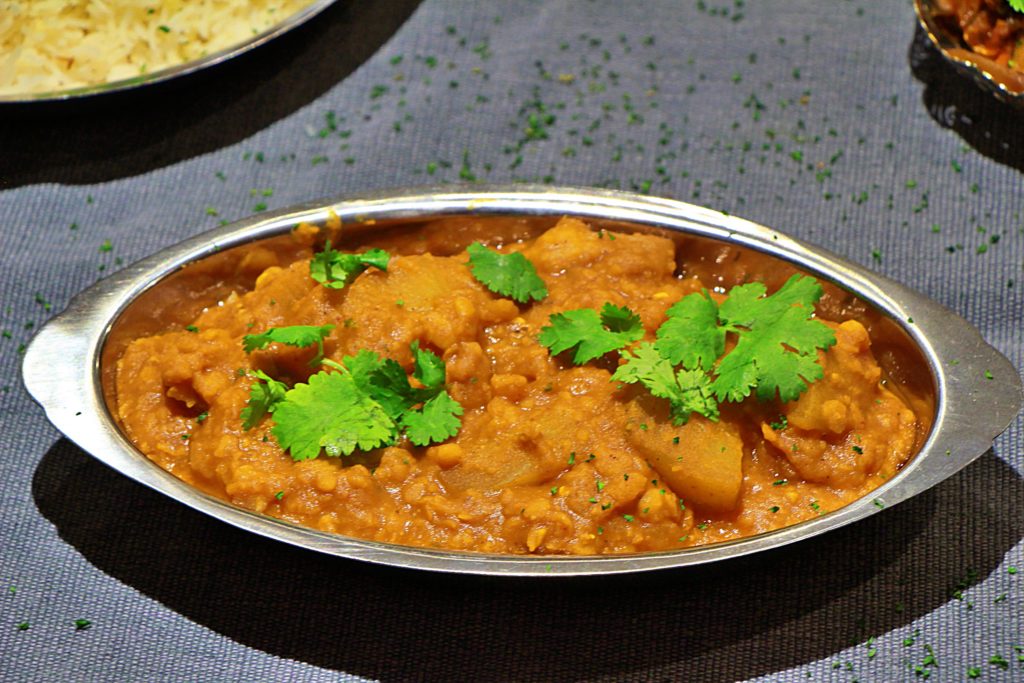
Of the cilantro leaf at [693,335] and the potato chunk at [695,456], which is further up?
the cilantro leaf at [693,335]

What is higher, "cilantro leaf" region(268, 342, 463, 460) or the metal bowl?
the metal bowl

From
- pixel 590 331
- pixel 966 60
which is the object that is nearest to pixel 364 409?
pixel 590 331

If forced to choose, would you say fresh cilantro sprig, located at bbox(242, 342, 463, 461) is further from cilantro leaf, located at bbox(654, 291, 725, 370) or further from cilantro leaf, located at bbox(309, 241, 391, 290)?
cilantro leaf, located at bbox(654, 291, 725, 370)

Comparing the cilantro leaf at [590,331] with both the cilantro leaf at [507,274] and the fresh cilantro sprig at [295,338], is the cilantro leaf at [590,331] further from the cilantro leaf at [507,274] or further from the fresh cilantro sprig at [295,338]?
the fresh cilantro sprig at [295,338]

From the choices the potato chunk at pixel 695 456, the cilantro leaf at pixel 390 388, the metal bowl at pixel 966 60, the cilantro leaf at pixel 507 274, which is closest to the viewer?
the potato chunk at pixel 695 456

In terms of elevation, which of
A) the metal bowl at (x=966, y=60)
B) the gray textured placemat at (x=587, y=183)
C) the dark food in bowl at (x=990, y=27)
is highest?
the dark food in bowl at (x=990, y=27)

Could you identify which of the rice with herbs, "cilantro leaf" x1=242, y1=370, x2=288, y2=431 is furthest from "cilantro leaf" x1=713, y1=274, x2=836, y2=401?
the rice with herbs

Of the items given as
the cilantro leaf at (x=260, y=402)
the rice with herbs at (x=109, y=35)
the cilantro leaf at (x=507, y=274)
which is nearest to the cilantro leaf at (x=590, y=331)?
the cilantro leaf at (x=507, y=274)
